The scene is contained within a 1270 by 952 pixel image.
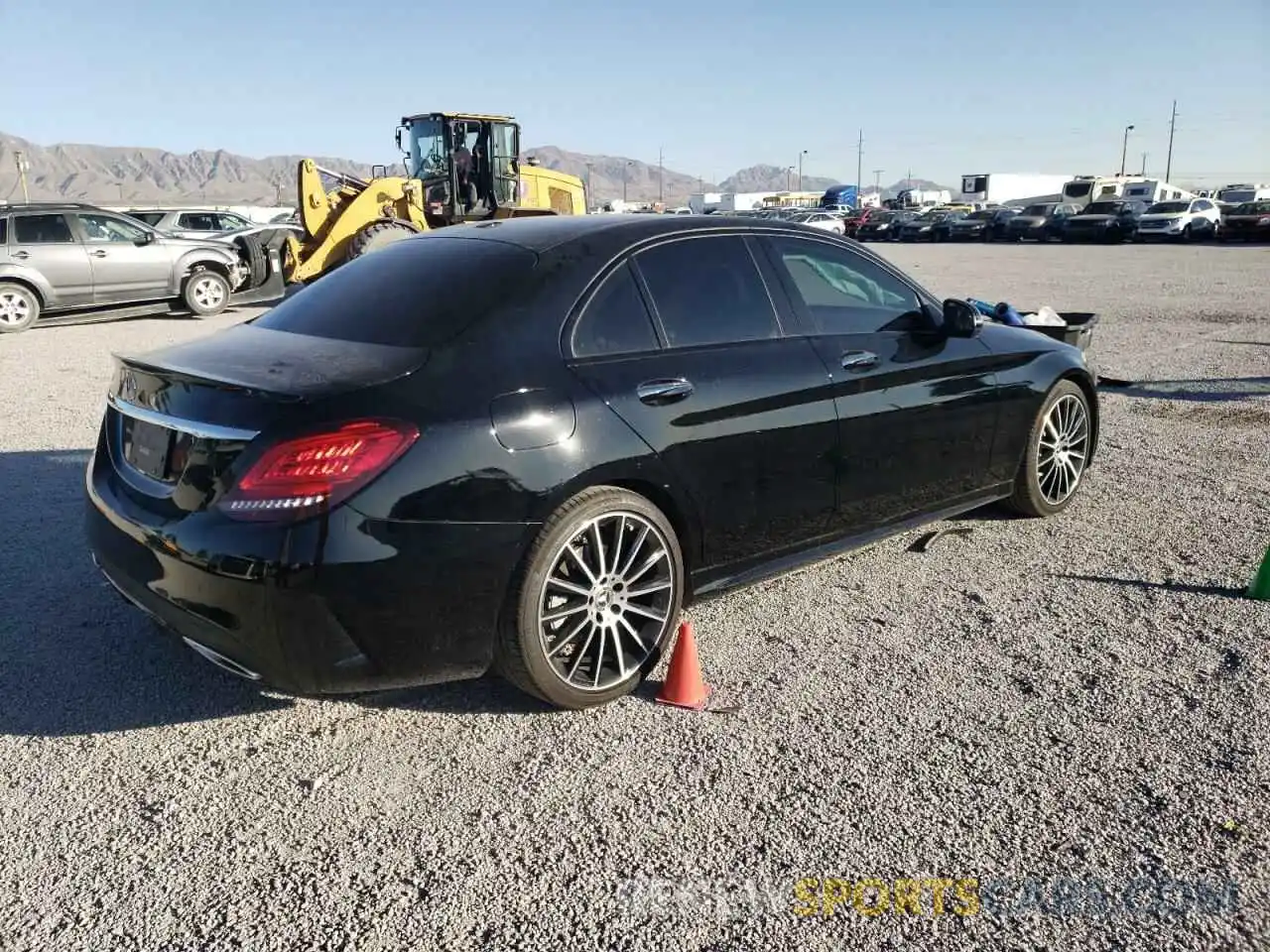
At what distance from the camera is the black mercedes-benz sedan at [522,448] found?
2951 mm

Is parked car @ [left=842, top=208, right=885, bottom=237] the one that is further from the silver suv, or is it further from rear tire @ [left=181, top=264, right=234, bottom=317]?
the silver suv

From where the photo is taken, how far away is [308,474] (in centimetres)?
290

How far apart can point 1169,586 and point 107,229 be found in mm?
14243

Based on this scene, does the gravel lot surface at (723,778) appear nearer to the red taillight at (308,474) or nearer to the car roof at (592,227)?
the red taillight at (308,474)

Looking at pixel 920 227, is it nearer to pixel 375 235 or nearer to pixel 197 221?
pixel 197 221

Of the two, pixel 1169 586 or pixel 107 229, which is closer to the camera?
pixel 1169 586

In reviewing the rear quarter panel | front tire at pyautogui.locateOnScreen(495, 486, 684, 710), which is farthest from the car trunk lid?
the rear quarter panel

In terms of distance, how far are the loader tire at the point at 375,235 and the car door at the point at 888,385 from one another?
11954 millimetres

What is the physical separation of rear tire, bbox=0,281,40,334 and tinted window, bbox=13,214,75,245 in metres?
0.63

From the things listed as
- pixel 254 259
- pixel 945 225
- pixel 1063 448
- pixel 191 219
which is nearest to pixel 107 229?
pixel 254 259

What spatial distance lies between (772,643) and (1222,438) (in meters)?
4.86

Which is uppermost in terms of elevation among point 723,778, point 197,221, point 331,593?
point 197,221

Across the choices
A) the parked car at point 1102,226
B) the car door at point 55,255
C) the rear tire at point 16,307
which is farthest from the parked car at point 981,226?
the rear tire at point 16,307

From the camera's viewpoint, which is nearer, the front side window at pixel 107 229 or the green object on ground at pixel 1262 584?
the green object on ground at pixel 1262 584
